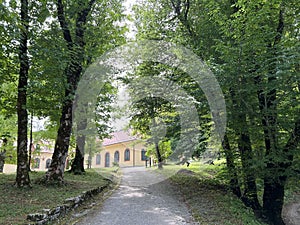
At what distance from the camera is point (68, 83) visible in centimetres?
768

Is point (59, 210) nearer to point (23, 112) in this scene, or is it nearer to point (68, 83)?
point (23, 112)

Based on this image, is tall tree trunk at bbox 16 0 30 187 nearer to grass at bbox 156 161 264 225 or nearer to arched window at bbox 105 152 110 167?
grass at bbox 156 161 264 225

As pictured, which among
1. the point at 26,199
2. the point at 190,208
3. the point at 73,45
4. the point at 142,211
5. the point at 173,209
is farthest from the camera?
the point at 73,45

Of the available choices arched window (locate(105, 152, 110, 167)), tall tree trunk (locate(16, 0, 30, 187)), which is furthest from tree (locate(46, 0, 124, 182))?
arched window (locate(105, 152, 110, 167))

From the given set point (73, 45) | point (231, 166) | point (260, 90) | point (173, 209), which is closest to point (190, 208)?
point (173, 209)

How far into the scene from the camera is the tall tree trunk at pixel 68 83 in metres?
7.67

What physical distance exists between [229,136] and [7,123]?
11.6m

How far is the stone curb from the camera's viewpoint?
418cm

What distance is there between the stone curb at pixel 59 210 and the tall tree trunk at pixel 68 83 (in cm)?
152

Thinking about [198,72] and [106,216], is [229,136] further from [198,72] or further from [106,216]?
[106,216]

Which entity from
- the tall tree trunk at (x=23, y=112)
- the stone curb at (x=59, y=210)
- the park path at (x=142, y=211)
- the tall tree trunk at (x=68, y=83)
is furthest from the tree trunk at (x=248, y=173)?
the tall tree trunk at (x=23, y=112)

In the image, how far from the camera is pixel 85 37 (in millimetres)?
8812

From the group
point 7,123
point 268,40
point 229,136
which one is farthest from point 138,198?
point 7,123

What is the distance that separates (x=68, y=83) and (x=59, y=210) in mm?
4080
